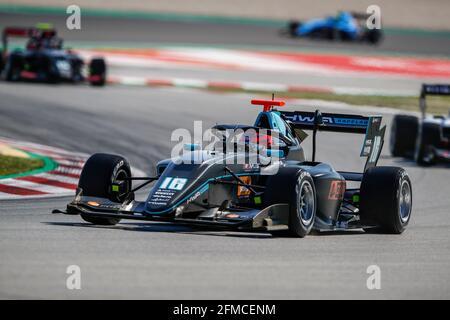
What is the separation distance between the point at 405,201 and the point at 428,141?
22.7 feet

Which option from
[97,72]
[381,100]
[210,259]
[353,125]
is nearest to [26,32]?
[97,72]

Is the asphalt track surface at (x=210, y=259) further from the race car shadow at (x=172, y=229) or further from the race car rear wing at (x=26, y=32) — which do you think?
the race car rear wing at (x=26, y=32)

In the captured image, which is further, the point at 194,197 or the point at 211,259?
the point at 194,197

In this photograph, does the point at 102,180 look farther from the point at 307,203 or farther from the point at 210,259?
the point at 210,259

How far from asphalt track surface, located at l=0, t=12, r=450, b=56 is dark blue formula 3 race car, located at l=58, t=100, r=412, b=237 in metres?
35.4

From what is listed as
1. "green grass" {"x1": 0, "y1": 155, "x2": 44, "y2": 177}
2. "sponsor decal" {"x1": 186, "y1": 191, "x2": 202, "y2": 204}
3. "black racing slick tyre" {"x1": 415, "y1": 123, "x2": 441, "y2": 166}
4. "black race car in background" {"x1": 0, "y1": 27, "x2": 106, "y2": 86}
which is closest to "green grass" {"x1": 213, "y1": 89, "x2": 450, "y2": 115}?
"black race car in background" {"x1": 0, "y1": 27, "x2": 106, "y2": 86}

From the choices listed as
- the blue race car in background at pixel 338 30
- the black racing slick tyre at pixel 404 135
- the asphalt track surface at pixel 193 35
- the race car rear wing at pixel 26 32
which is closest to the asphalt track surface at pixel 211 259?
the black racing slick tyre at pixel 404 135

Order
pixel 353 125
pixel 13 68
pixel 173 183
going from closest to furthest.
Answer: pixel 173 183 < pixel 353 125 < pixel 13 68

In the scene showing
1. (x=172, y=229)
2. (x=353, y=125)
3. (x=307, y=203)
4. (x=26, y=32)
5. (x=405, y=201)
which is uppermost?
(x=26, y=32)

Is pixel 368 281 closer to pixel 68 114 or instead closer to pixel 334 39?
pixel 68 114

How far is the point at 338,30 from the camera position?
53656 mm

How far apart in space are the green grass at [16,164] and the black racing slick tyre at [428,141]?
651 centimetres

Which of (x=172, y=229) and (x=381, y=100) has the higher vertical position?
(x=381, y=100)

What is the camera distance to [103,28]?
50062mm
